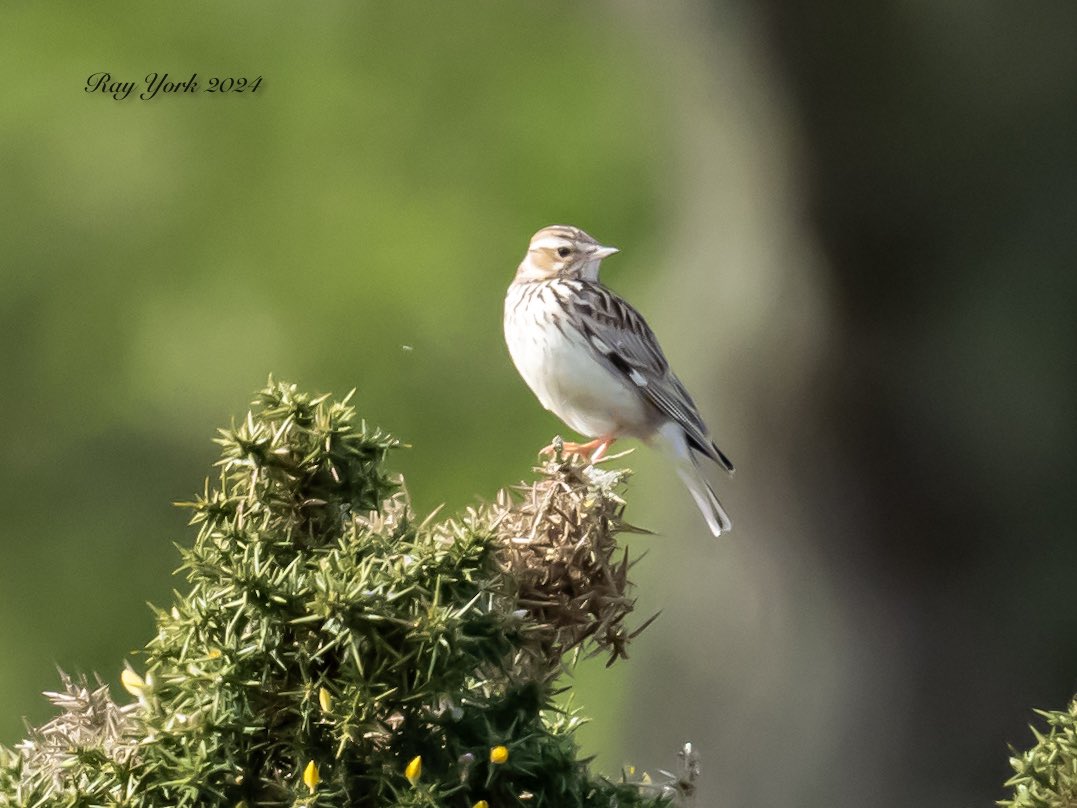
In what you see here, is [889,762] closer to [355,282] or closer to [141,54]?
[355,282]

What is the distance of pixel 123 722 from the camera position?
7.50 ft

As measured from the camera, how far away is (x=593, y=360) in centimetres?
535

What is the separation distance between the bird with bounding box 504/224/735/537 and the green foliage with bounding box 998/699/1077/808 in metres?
2.88

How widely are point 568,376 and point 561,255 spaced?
0.73 metres

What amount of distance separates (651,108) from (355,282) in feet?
10.6

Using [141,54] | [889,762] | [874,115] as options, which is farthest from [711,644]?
[141,54]

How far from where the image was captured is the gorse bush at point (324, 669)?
82.3 inches

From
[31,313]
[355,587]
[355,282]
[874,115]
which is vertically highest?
[874,115]

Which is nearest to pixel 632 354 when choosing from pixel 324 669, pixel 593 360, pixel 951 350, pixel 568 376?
pixel 593 360

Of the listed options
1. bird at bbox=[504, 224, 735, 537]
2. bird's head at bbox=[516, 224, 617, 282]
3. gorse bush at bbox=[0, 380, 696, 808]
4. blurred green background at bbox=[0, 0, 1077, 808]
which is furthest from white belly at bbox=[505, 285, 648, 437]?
gorse bush at bbox=[0, 380, 696, 808]

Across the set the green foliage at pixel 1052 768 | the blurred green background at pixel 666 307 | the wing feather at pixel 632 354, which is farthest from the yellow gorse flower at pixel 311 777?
the blurred green background at pixel 666 307

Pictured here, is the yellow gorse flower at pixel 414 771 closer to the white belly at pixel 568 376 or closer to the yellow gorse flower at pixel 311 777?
the yellow gorse flower at pixel 311 777

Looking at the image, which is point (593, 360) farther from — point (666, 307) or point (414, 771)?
point (666, 307)

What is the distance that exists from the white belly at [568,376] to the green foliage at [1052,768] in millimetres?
2913
